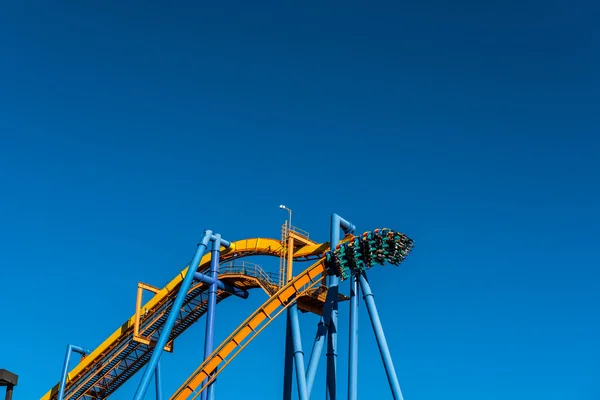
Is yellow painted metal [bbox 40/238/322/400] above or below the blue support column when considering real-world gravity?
above

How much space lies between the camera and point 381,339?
28688 mm

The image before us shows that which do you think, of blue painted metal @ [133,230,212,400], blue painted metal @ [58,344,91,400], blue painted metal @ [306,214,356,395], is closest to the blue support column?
blue painted metal @ [306,214,356,395]

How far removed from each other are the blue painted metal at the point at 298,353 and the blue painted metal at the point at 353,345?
1469 mm

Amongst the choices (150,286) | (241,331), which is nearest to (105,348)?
(150,286)

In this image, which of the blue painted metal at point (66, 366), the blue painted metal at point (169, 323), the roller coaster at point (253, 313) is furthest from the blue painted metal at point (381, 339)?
the blue painted metal at point (66, 366)

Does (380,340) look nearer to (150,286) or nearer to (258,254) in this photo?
(258,254)

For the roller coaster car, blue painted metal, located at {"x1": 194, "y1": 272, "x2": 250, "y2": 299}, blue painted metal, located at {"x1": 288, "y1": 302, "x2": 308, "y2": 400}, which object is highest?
blue painted metal, located at {"x1": 194, "y1": 272, "x2": 250, "y2": 299}

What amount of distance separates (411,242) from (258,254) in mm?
7881

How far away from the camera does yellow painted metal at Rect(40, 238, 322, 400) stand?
33.4 m

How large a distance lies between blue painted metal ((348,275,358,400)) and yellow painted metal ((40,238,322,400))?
7.24ft

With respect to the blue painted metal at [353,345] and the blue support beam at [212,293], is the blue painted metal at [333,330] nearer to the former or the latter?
the blue painted metal at [353,345]

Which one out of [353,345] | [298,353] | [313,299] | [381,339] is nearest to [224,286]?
[313,299]

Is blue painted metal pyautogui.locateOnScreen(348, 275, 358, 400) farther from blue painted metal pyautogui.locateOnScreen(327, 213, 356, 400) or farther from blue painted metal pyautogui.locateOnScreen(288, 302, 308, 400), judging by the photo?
blue painted metal pyautogui.locateOnScreen(288, 302, 308, 400)

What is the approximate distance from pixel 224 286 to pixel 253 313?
4192 millimetres
